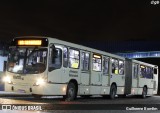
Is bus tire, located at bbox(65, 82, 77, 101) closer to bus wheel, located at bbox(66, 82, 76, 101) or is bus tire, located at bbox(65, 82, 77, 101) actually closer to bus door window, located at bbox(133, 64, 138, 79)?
bus wheel, located at bbox(66, 82, 76, 101)

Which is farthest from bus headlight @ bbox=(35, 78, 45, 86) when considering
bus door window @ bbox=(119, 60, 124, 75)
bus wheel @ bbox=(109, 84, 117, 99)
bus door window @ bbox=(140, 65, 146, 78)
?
bus door window @ bbox=(140, 65, 146, 78)

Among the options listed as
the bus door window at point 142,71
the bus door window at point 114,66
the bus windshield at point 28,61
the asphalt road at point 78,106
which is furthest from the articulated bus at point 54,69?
the bus door window at point 142,71

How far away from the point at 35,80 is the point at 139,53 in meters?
67.8

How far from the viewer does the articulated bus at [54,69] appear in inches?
704

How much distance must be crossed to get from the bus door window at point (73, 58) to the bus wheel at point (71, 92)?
36.4 inches

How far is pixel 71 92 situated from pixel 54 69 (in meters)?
1.92

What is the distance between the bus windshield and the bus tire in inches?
88.0

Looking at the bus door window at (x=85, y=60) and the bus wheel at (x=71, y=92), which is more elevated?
the bus door window at (x=85, y=60)

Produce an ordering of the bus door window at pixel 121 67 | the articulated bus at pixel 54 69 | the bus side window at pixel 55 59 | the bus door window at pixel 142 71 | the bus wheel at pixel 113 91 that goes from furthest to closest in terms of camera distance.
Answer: the bus door window at pixel 142 71
the bus door window at pixel 121 67
the bus wheel at pixel 113 91
the bus side window at pixel 55 59
the articulated bus at pixel 54 69

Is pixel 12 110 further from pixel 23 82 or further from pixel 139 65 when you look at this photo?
pixel 139 65

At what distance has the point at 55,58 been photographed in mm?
18438

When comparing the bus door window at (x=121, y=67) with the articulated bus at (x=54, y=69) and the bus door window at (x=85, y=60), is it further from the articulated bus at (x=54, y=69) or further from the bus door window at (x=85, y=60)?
the bus door window at (x=85, y=60)

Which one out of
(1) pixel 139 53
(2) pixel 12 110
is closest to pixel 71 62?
(2) pixel 12 110

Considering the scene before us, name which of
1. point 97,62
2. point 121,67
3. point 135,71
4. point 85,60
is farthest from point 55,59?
point 135,71
